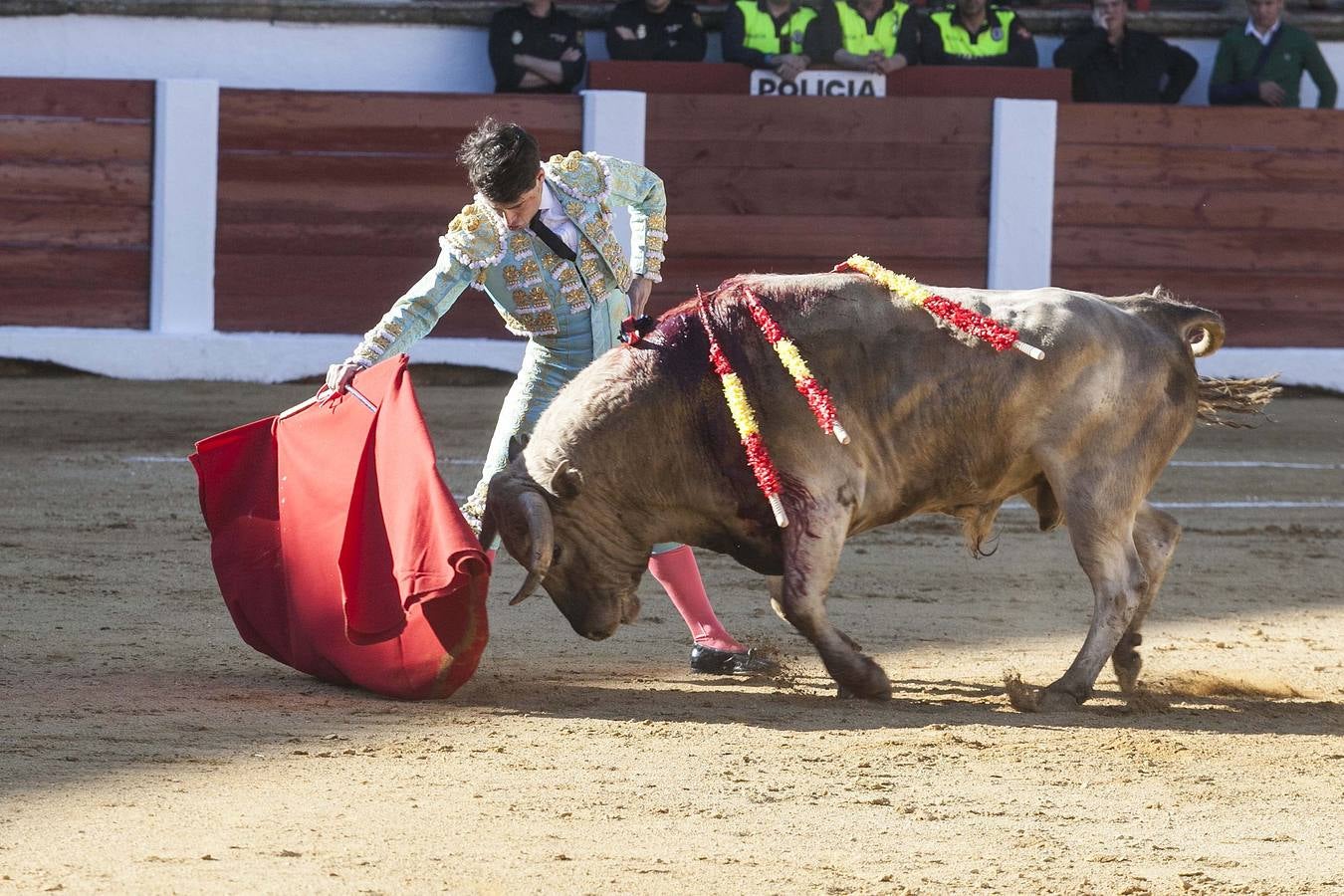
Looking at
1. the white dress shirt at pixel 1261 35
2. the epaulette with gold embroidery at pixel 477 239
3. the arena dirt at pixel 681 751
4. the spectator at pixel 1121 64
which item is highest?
the white dress shirt at pixel 1261 35

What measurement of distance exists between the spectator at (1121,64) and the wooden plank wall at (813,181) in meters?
0.49

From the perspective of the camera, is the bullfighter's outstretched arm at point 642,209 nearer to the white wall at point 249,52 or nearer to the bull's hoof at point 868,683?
the bull's hoof at point 868,683

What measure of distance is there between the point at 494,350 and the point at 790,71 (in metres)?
1.84

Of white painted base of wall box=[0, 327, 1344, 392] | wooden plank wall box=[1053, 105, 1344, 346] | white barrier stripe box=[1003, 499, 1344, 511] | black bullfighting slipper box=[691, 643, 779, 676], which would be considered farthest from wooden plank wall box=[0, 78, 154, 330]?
black bullfighting slipper box=[691, 643, 779, 676]

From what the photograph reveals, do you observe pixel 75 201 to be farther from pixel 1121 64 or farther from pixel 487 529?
pixel 487 529

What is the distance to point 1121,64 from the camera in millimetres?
9031

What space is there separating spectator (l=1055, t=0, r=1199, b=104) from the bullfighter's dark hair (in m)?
6.03

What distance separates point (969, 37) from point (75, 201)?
4127 millimetres

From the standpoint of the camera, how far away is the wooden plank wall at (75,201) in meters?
8.79

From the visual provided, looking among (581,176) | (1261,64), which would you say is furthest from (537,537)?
(1261,64)

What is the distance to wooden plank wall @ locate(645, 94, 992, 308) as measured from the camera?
29.1 ft

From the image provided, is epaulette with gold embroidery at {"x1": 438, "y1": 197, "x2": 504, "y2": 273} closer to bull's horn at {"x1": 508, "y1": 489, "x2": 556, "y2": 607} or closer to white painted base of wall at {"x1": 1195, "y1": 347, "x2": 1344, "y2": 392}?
bull's horn at {"x1": 508, "y1": 489, "x2": 556, "y2": 607}

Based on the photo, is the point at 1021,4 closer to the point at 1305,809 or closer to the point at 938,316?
the point at 938,316

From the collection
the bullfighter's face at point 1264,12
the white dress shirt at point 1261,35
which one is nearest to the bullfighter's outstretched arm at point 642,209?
the bullfighter's face at point 1264,12
